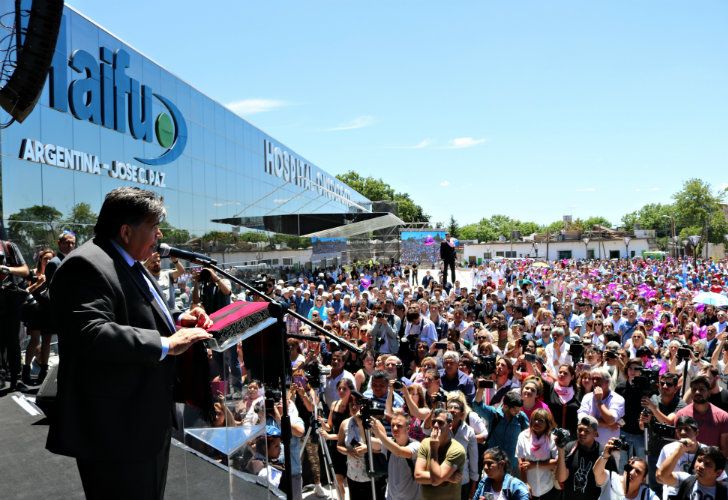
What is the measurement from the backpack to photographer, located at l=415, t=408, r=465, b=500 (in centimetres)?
176

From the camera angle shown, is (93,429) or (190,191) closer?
(93,429)

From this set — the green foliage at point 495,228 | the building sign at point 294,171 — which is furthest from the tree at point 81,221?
the green foliage at point 495,228

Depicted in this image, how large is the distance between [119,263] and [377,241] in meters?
34.2

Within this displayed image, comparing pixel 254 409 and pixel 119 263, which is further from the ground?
pixel 119 263

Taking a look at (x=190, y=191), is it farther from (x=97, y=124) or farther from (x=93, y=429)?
(x=93, y=429)

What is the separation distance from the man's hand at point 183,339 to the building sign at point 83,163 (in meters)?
10.2

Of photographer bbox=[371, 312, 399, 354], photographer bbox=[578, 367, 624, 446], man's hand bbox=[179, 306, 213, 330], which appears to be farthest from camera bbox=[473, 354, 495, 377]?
man's hand bbox=[179, 306, 213, 330]

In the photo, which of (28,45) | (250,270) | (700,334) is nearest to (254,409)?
(28,45)

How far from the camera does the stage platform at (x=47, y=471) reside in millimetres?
2590

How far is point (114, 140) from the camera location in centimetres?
1327

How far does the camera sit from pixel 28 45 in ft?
17.0

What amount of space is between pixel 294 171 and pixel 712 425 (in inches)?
1102

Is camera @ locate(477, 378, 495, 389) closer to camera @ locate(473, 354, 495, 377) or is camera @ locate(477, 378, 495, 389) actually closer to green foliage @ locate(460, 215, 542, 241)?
camera @ locate(473, 354, 495, 377)

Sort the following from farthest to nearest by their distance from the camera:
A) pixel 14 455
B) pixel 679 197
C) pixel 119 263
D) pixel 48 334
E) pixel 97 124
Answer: pixel 679 197, pixel 97 124, pixel 48 334, pixel 14 455, pixel 119 263
